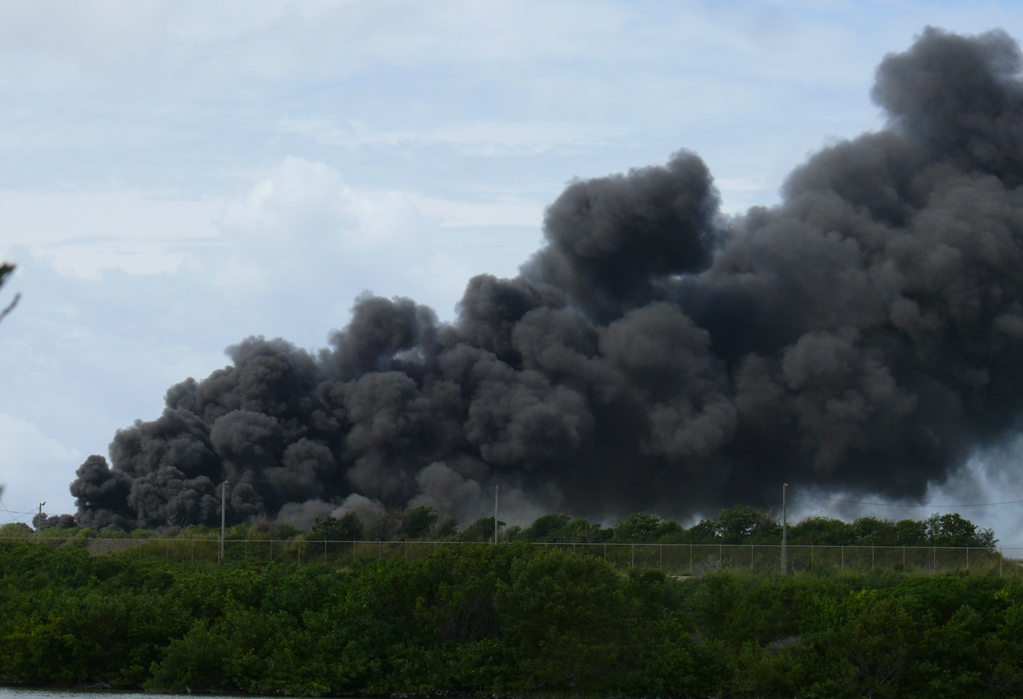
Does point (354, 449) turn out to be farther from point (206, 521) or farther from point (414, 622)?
point (414, 622)

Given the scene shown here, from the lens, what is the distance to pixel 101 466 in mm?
62562

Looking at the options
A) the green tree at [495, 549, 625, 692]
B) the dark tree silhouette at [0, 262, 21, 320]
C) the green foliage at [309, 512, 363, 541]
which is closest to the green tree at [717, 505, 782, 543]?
the green foliage at [309, 512, 363, 541]

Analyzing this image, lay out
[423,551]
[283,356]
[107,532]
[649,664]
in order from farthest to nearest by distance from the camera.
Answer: [283,356] → [107,532] → [423,551] → [649,664]

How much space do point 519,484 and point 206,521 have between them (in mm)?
18157

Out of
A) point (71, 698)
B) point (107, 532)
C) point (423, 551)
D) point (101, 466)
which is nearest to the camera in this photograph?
point (71, 698)

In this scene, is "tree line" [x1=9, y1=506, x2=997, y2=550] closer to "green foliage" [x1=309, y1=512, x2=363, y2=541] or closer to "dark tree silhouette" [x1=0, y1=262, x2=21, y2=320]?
"green foliage" [x1=309, y1=512, x2=363, y2=541]

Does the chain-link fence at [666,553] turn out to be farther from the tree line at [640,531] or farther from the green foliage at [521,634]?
the green foliage at [521,634]

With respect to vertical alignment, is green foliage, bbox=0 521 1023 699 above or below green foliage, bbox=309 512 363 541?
→ below

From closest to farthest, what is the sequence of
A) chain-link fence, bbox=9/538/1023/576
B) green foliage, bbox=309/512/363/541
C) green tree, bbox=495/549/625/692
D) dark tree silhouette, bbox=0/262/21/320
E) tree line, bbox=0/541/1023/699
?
dark tree silhouette, bbox=0/262/21/320 < green tree, bbox=495/549/625/692 < tree line, bbox=0/541/1023/699 < chain-link fence, bbox=9/538/1023/576 < green foliage, bbox=309/512/363/541


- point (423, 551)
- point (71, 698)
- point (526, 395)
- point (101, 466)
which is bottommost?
point (71, 698)

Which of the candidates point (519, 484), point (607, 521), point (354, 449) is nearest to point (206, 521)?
point (354, 449)

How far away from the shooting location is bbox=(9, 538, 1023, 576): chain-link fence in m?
41.8

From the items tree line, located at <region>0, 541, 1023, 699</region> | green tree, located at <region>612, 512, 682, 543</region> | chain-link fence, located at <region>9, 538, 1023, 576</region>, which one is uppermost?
green tree, located at <region>612, 512, 682, 543</region>

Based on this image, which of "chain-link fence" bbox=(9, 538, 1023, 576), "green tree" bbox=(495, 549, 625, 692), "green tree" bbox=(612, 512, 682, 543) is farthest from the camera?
"green tree" bbox=(612, 512, 682, 543)
